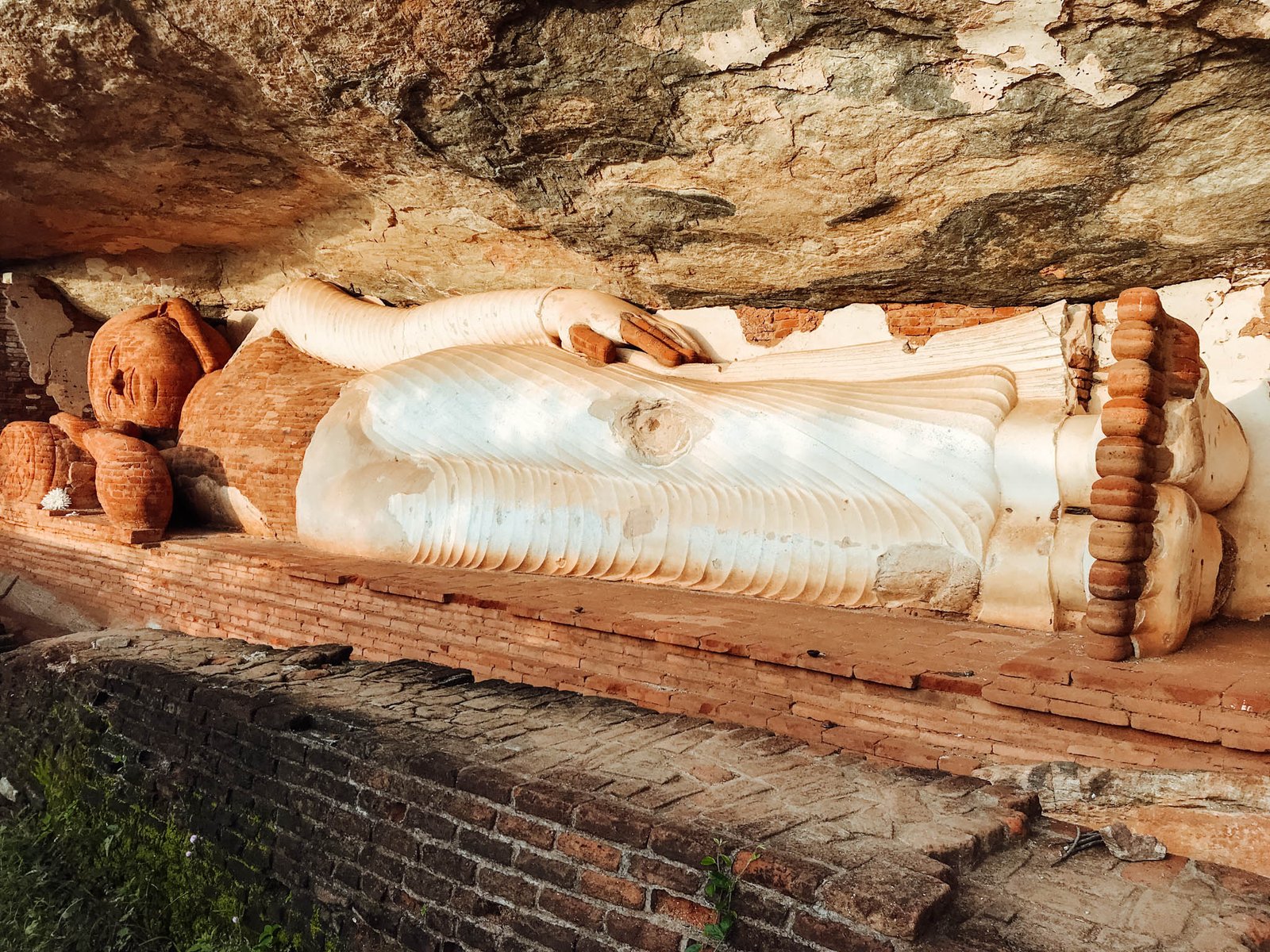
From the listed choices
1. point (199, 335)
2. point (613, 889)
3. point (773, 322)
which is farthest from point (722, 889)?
point (199, 335)

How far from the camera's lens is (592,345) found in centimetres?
509

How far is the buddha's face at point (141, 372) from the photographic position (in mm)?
7113

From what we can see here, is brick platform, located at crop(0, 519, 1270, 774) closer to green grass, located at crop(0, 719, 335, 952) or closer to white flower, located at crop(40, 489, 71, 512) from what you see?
green grass, located at crop(0, 719, 335, 952)

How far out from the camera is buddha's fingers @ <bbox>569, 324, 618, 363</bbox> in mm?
5062

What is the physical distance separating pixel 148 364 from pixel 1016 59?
21.2 feet

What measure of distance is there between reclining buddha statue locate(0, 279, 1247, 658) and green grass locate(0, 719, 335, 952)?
Answer: 2.17 meters

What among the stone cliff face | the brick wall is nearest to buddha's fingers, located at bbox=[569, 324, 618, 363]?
the stone cliff face

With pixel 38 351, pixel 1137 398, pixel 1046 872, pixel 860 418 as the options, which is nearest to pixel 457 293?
pixel 860 418

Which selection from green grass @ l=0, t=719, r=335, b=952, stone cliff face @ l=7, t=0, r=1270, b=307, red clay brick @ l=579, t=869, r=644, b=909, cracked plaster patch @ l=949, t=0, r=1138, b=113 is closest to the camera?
red clay brick @ l=579, t=869, r=644, b=909

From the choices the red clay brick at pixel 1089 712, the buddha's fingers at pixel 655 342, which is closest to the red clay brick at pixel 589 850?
the red clay brick at pixel 1089 712

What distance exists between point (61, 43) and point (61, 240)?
3.47m

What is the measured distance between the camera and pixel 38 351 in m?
7.83

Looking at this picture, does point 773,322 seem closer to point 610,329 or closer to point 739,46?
point 610,329

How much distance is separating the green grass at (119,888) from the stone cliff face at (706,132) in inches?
113
